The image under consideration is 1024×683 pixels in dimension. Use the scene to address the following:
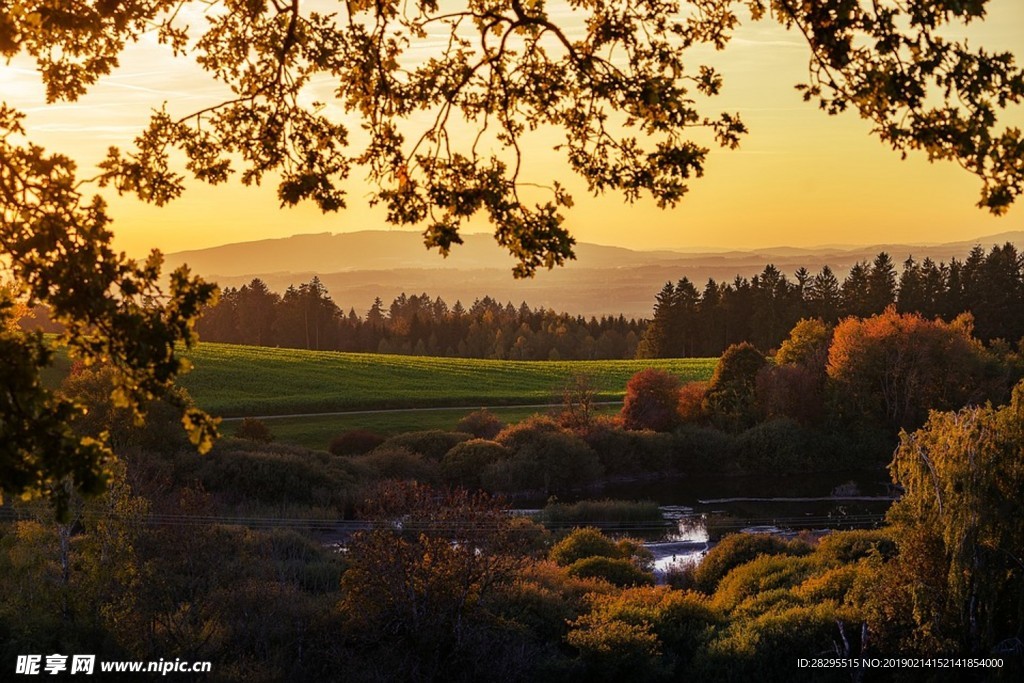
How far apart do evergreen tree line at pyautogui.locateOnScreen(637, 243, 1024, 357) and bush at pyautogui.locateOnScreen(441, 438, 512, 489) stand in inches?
1839

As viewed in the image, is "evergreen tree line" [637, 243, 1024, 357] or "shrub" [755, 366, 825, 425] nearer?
"shrub" [755, 366, 825, 425]

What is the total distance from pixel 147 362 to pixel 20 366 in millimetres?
864

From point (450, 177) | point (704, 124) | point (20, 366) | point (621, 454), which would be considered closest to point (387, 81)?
point (450, 177)

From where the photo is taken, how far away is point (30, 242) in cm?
740

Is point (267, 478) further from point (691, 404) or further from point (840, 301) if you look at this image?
point (840, 301)

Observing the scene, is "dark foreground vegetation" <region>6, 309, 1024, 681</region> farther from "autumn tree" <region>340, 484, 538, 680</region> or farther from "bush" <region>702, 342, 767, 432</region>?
"bush" <region>702, 342, 767, 432</region>

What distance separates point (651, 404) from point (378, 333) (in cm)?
7416

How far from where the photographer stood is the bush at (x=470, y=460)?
48.6 m

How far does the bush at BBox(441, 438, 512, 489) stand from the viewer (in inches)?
1913

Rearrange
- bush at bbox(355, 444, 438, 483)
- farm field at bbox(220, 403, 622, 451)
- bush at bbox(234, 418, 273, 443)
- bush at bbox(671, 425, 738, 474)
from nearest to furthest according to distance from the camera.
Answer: bush at bbox(355, 444, 438, 483) < bush at bbox(234, 418, 273, 443) < farm field at bbox(220, 403, 622, 451) < bush at bbox(671, 425, 738, 474)

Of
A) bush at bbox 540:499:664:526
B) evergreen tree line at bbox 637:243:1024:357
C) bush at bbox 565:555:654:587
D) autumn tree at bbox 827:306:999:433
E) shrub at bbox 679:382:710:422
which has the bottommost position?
bush at bbox 540:499:664:526

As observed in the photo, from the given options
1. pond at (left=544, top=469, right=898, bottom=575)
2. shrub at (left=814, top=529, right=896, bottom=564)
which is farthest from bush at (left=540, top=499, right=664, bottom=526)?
shrub at (left=814, top=529, right=896, bottom=564)

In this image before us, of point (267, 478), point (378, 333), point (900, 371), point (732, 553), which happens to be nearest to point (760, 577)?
point (732, 553)

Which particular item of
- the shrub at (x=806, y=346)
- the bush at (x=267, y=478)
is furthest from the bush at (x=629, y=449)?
the bush at (x=267, y=478)
